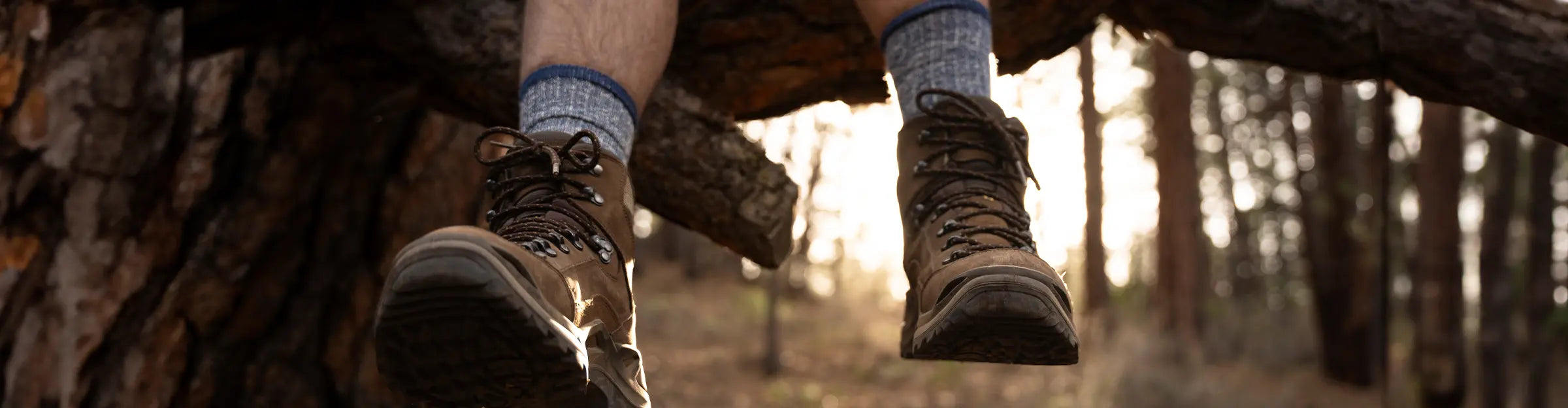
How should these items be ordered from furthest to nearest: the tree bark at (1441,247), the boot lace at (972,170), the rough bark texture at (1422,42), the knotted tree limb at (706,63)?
the tree bark at (1441,247) → the knotted tree limb at (706,63) → the rough bark texture at (1422,42) → the boot lace at (972,170)

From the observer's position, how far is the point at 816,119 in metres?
9.81

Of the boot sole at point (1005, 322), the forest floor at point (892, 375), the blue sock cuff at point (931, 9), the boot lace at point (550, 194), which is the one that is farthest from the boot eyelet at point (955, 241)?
the forest floor at point (892, 375)

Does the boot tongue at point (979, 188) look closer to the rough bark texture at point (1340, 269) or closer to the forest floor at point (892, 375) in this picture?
the forest floor at point (892, 375)

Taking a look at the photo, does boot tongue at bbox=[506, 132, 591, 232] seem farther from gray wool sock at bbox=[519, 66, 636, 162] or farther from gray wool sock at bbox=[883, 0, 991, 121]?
gray wool sock at bbox=[883, 0, 991, 121]

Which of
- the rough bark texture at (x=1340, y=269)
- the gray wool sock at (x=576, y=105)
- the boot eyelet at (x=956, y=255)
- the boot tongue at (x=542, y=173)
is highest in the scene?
the gray wool sock at (x=576, y=105)

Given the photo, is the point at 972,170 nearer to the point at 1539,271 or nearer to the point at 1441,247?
the point at 1441,247

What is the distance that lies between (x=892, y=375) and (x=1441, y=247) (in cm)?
418

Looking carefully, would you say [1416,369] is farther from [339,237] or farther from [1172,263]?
[339,237]

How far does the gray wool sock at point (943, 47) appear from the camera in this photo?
160cm

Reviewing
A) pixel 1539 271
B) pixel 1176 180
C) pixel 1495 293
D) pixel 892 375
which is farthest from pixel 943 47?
pixel 1539 271

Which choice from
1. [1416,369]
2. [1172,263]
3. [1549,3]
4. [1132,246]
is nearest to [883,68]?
[1549,3]

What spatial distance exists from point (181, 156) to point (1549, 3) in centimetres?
268

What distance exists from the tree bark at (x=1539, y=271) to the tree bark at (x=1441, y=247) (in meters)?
2.05

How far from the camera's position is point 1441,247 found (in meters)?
6.38
